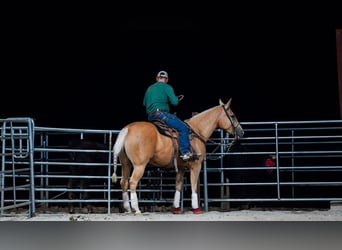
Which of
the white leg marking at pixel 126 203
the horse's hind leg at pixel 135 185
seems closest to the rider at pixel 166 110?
the horse's hind leg at pixel 135 185

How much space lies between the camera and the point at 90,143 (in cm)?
1023

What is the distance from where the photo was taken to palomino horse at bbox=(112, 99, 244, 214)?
9.43 metres

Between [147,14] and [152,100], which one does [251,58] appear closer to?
[147,14]

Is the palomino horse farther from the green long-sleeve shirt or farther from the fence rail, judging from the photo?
the green long-sleeve shirt

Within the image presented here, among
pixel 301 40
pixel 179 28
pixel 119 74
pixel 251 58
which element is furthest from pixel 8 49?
pixel 301 40

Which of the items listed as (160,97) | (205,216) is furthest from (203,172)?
(160,97)

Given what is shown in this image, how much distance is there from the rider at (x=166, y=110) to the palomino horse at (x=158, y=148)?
0.56 ft

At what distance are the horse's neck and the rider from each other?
1.19 ft

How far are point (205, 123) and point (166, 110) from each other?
646 mm

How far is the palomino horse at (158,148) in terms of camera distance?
9.43 meters

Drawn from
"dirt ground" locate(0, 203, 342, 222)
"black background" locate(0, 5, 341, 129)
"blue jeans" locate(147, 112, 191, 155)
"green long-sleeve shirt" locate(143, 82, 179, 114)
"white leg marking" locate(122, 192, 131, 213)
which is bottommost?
"dirt ground" locate(0, 203, 342, 222)

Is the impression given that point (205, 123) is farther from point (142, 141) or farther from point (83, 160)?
point (83, 160)

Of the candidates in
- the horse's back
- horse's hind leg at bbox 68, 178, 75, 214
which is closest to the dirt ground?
horse's hind leg at bbox 68, 178, 75, 214

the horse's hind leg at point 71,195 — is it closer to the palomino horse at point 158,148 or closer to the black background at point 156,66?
the palomino horse at point 158,148
